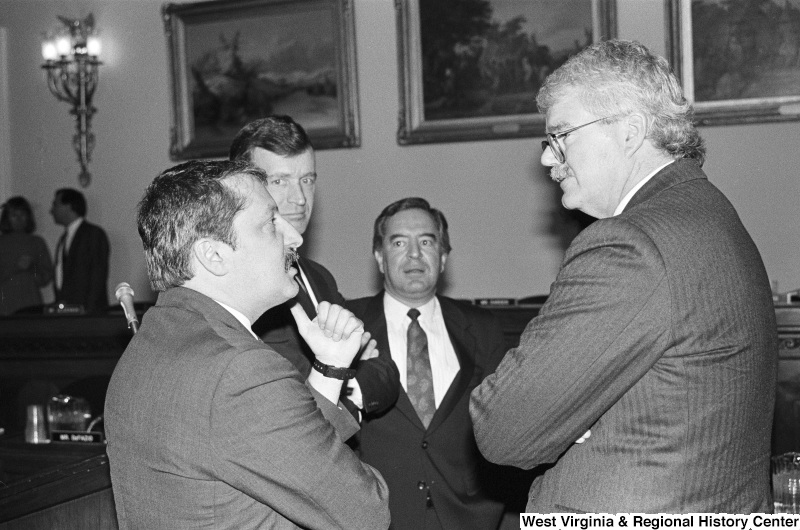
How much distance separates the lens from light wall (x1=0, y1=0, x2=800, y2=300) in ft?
19.5

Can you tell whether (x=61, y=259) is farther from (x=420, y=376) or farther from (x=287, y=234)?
(x=287, y=234)

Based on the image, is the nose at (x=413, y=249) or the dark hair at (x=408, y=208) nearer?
the nose at (x=413, y=249)

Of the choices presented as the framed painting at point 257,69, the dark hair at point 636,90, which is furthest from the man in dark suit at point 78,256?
the dark hair at point 636,90

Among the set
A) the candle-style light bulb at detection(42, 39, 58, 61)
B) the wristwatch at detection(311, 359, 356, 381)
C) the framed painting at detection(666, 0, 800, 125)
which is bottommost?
A: the wristwatch at detection(311, 359, 356, 381)

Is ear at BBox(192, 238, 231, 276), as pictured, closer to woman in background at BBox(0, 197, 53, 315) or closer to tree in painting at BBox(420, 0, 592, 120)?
tree in painting at BBox(420, 0, 592, 120)

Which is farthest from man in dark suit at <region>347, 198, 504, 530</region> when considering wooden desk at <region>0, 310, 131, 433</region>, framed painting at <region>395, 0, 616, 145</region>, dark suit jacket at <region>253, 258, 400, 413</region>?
framed painting at <region>395, 0, 616, 145</region>

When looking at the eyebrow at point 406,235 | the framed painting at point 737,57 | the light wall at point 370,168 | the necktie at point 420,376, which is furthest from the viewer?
the light wall at point 370,168

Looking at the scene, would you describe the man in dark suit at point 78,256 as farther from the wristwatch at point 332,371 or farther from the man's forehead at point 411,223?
the wristwatch at point 332,371

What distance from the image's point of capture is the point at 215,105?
24.6ft

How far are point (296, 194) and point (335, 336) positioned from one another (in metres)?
0.79

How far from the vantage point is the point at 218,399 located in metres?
1.58

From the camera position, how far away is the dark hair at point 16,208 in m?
7.92

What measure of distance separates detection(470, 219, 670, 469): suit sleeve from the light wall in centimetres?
460

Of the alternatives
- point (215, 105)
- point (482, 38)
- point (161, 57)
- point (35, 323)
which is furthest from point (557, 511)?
point (161, 57)
